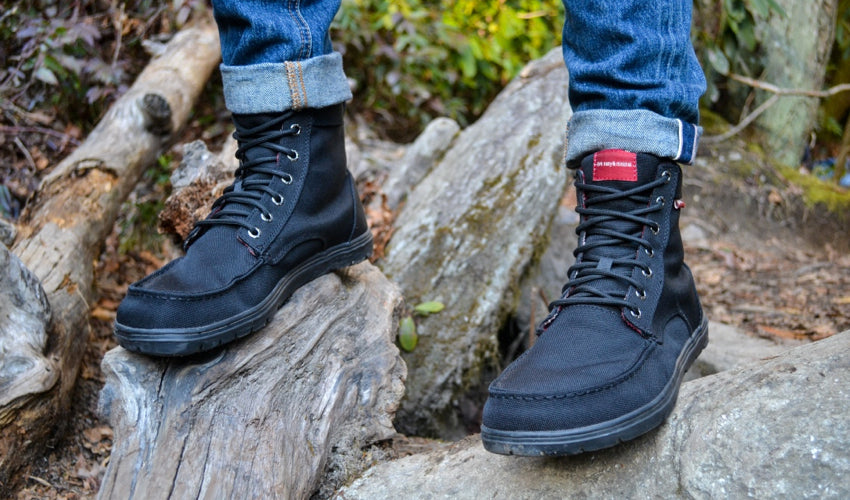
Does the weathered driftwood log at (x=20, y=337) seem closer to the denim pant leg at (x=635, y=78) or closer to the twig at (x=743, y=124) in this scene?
the denim pant leg at (x=635, y=78)

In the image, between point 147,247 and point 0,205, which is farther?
point 147,247

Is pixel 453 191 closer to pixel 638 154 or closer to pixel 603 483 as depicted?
pixel 638 154

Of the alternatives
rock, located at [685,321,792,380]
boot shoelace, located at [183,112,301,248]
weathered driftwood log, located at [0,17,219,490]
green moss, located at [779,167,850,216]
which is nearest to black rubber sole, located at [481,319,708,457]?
boot shoelace, located at [183,112,301,248]

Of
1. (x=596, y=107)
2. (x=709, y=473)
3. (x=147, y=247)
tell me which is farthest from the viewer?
(x=147, y=247)

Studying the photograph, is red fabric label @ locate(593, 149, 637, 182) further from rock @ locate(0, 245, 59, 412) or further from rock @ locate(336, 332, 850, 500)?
rock @ locate(0, 245, 59, 412)

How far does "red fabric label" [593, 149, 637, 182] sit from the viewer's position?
1452 mm

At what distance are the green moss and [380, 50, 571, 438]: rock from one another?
2.14m

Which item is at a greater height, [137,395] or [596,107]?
[596,107]

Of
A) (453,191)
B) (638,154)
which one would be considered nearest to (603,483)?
(638,154)

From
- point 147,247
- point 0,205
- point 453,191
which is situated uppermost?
point 0,205

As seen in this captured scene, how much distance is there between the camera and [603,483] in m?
1.32

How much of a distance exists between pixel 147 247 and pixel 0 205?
664 millimetres

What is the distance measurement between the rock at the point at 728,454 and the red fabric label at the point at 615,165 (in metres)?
0.48

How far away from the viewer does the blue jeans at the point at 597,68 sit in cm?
145
